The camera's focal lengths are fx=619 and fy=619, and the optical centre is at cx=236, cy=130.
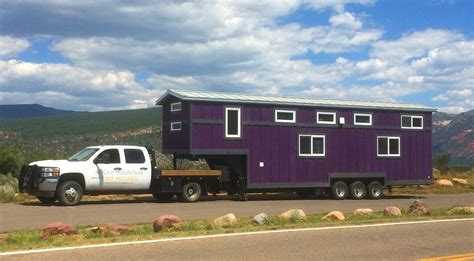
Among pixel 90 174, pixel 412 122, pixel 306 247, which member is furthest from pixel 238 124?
pixel 306 247

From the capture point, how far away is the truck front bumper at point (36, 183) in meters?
18.2

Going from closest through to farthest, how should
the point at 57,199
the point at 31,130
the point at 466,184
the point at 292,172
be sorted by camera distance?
the point at 57,199
the point at 292,172
the point at 466,184
the point at 31,130

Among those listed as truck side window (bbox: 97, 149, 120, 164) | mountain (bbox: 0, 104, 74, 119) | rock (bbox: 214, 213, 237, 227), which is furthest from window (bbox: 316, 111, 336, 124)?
mountain (bbox: 0, 104, 74, 119)

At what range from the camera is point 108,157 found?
19578 millimetres

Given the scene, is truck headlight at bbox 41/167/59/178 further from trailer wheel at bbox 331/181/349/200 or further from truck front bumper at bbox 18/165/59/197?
trailer wheel at bbox 331/181/349/200

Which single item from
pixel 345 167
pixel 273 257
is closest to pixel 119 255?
pixel 273 257

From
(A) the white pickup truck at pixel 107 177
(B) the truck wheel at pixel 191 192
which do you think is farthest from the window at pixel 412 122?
(B) the truck wheel at pixel 191 192

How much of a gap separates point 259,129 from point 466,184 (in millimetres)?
16449

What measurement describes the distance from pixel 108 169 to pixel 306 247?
10668 millimetres

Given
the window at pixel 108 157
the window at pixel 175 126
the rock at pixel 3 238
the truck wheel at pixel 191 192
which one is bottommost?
the rock at pixel 3 238

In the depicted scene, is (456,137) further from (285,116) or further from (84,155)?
(84,155)

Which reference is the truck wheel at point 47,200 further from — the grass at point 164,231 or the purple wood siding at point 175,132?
the grass at point 164,231

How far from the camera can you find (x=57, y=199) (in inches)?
731

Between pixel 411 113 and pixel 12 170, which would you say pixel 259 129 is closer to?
pixel 411 113
